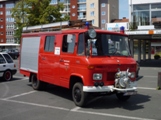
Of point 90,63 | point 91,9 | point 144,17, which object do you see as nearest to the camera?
point 90,63

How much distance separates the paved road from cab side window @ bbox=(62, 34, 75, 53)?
5.83 ft

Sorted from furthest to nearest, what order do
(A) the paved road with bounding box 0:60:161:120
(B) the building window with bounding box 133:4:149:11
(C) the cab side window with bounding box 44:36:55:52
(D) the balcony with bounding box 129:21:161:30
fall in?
(B) the building window with bounding box 133:4:149:11
(D) the balcony with bounding box 129:21:161:30
(C) the cab side window with bounding box 44:36:55:52
(A) the paved road with bounding box 0:60:161:120

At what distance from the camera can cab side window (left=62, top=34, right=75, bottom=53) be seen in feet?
28.6

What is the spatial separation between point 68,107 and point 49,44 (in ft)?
9.43

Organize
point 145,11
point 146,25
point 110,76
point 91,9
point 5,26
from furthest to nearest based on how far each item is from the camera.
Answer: point 5,26
point 91,9
point 145,11
point 146,25
point 110,76

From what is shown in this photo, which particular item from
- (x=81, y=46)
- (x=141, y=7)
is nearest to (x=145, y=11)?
(x=141, y=7)

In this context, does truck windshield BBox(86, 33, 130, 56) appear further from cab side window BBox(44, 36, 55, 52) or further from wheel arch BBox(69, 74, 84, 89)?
cab side window BBox(44, 36, 55, 52)

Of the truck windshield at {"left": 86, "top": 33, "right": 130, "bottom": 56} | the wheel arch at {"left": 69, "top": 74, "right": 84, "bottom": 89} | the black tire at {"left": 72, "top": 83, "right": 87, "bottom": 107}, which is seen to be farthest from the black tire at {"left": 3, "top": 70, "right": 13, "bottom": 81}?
the truck windshield at {"left": 86, "top": 33, "right": 130, "bottom": 56}

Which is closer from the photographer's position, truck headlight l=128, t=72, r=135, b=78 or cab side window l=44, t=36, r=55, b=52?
truck headlight l=128, t=72, r=135, b=78

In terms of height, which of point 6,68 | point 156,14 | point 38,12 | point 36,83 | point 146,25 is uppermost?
point 38,12

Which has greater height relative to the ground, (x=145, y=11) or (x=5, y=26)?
(x=5, y=26)

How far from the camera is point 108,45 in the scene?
8445 mm

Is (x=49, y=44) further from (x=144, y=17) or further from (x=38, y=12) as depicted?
(x=38, y=12)

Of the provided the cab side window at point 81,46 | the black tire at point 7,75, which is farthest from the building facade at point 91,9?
the cab side window at point 81,46
